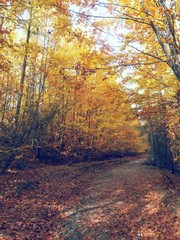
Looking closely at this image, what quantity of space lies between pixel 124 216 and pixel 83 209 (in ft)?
5.15

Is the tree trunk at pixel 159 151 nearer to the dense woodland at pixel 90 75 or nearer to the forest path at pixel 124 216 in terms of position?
the dense woodland at pixel 90 75

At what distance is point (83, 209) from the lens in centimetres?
758

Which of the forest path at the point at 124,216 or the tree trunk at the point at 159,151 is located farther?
the tree trunk at the point at 159,151

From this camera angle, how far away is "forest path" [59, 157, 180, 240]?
565 cm

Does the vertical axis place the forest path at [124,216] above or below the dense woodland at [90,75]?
below

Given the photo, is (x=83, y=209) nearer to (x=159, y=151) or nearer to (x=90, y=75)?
(x=90, y=75)

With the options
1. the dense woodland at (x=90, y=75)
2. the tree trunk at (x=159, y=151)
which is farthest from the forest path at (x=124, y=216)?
the tree trunk at (x=159, y=151)

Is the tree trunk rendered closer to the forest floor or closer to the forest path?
the forest floor

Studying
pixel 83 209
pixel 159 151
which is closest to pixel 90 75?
pixel 83 209

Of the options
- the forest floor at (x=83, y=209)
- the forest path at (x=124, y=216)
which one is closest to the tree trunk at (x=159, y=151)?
the forest floor at (x=83, y=209)

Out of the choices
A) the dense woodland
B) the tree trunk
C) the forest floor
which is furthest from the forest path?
the tree trunk

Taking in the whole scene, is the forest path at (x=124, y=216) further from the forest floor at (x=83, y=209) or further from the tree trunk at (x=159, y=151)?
the tree trunk at (x=159, y=151)

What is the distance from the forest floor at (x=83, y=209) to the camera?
566 cm

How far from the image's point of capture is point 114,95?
9.35 metres
